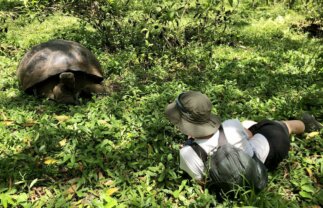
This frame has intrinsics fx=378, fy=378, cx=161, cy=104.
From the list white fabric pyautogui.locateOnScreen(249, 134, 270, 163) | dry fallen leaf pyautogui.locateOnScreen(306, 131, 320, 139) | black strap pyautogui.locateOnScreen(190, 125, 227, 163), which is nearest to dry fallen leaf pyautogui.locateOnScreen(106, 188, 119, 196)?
black strap pyautogui.locateOnScreen(190, 125, 227, 163)

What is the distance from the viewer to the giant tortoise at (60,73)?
171 inches

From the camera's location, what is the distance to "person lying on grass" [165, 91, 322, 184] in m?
2.73

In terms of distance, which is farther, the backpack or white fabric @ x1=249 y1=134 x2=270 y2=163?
white fabric @ x1=249 y1=134 x2=270 y2=163

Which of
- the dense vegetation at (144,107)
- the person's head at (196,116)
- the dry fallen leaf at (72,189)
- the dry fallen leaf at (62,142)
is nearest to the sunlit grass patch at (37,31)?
the dense vegetation at (144,107)

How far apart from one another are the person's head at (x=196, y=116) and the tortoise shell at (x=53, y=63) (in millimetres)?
2074

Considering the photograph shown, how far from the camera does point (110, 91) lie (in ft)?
15.2

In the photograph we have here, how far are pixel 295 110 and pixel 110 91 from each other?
2151mm

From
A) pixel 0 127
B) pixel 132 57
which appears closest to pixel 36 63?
A: pixel 0 127

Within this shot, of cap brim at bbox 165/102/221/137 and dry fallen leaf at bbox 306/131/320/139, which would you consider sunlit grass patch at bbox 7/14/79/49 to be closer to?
cap brim at bbox 165/102/221/137

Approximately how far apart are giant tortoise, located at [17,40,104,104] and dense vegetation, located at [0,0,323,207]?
0.18 m

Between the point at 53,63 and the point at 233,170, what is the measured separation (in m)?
2.72

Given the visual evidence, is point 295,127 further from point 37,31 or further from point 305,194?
point 37,31

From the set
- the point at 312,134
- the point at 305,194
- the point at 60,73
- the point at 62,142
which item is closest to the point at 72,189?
the point at 62,142

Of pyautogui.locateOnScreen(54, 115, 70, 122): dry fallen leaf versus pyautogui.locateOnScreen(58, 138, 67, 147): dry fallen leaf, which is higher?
pyautogui.locateOnScreen(58, 138, 67, 147): dry fallen leaf
